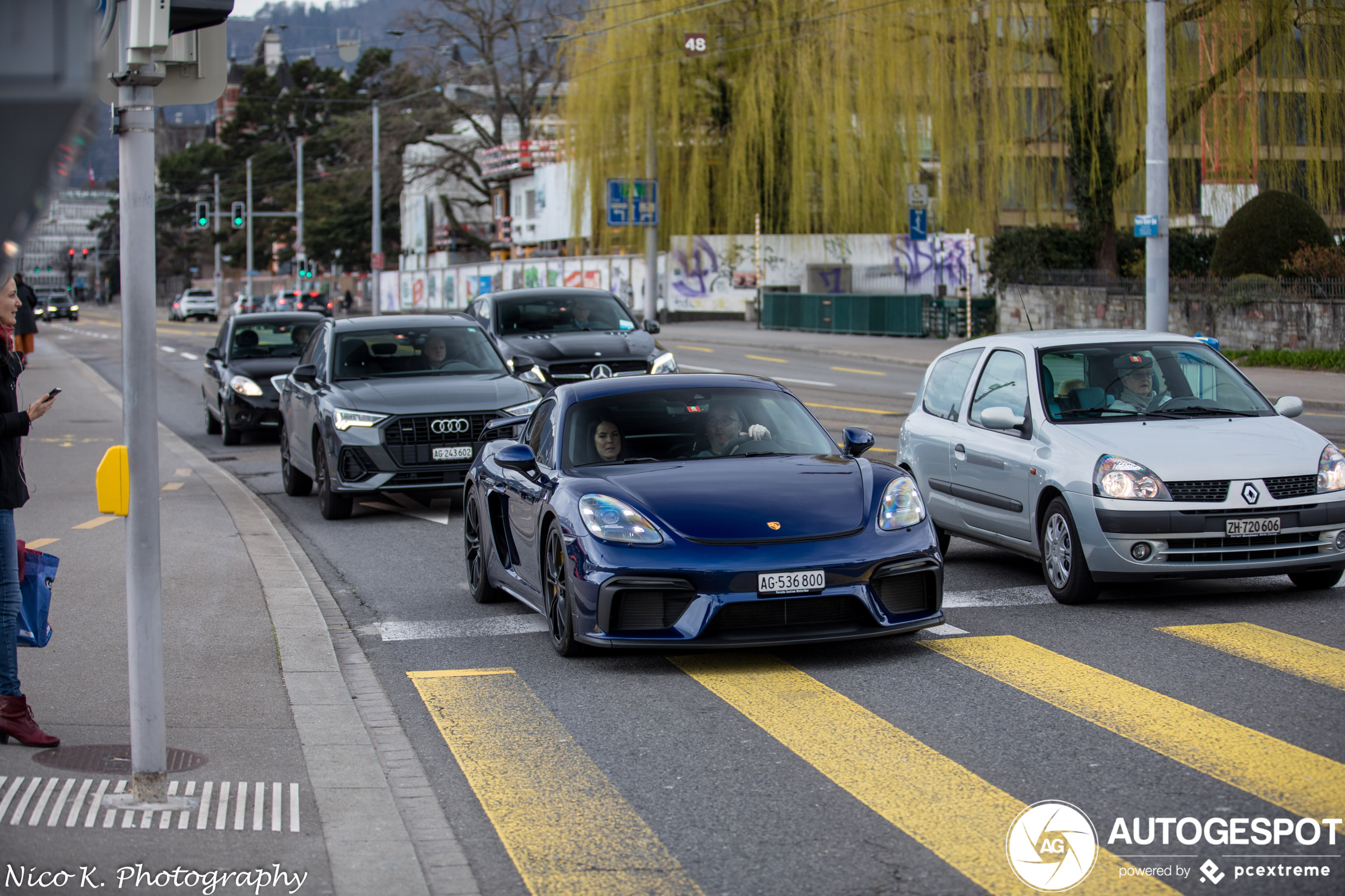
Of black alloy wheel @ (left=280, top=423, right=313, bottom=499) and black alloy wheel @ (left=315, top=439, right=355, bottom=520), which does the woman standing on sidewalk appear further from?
black alloy wheel @ (left=280, top=423, right=313, bottom=499)

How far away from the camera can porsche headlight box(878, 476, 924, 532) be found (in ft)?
25.1

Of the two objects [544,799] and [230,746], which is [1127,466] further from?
[230,746]

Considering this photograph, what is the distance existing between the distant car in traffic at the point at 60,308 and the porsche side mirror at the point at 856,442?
8825 cm

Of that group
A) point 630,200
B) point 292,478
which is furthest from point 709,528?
point 630,200

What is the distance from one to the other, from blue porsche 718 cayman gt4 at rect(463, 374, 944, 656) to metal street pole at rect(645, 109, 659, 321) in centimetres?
3831

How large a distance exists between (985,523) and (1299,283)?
2176 centimetres

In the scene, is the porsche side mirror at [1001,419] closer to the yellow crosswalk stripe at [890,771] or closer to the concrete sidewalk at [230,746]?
the yellow crosswalk stripe at [890,771]

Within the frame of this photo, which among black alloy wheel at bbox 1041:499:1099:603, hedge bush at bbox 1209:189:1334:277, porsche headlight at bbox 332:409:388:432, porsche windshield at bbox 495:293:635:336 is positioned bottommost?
black alloy wheel at bbox 1041:499:1099:603

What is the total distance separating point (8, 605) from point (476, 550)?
155 inches

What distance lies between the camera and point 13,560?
5906 millimetres

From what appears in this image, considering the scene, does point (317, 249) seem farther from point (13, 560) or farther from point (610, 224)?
point (13, 560)

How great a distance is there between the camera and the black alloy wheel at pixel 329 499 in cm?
1345

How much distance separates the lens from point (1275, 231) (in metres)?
32.0

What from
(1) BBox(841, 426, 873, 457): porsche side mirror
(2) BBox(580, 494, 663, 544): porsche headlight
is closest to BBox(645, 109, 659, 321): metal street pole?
(1) BBox(841, 426, 873, 457): porsche side mirror
